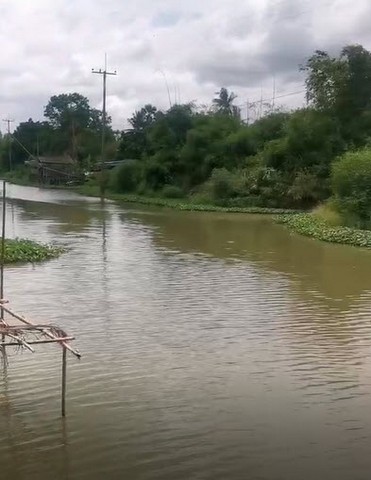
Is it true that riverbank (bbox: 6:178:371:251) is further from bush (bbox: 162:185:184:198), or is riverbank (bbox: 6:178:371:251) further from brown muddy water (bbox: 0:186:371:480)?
brown muddy water (bbox: 0:186:371:480)

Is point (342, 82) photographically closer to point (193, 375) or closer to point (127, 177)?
point (127, 177)

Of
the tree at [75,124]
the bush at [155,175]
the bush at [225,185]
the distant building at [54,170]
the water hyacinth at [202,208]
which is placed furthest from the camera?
the tree at [75,124]

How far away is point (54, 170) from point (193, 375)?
5726cm

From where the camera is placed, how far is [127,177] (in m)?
46.2

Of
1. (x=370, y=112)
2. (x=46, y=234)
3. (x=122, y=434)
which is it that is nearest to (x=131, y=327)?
(x=122, y=434)

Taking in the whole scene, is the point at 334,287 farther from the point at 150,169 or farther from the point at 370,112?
the point at 150,169

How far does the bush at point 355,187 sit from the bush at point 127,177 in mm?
22110

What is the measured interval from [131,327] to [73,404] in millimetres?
2962

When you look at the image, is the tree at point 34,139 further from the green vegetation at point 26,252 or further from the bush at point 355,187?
the green vegetation at point 26,252

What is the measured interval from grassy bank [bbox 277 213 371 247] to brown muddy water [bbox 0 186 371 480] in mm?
3923

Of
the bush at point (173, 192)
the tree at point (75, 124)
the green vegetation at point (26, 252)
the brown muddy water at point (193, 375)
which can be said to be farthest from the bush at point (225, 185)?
the tree at point (75, 124)

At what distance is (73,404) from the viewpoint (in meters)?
6.25

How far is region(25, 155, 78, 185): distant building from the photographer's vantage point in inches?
2418

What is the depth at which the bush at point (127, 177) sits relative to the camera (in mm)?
45438
